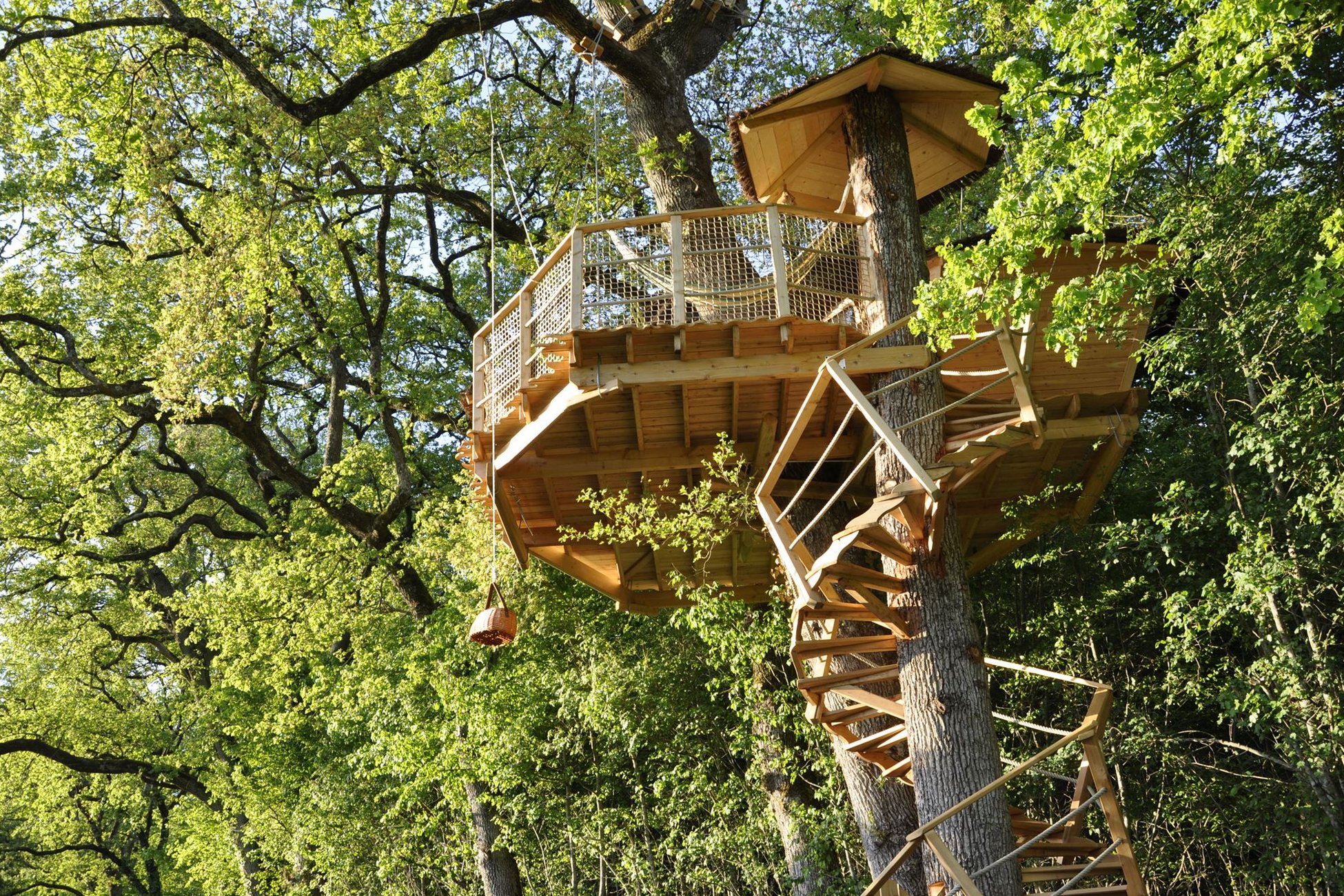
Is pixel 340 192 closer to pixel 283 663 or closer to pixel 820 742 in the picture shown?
pixel 283 663

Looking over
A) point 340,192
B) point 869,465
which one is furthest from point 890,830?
point 340,192

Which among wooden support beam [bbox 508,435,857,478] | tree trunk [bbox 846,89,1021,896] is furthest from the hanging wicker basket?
tree trunk [bbox 846,89,1021,896]

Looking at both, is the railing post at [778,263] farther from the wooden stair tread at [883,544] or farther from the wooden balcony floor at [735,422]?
the wooden stair tread at [883,544]

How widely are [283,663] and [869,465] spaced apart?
8.23 m

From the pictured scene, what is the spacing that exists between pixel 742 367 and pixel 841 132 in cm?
299

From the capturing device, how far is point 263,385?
599 inches

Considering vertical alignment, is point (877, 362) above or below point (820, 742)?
above

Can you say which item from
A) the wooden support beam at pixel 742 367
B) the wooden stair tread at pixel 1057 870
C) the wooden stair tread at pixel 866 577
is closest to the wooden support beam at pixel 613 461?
the wooden support beam at pixel 742 367

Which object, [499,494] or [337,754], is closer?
[499,494]

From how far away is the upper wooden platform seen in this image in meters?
8.09

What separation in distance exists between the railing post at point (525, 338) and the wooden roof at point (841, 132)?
233cm

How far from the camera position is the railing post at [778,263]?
7.98 m

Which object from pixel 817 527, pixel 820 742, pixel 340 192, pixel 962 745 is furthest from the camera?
pixel 340 192

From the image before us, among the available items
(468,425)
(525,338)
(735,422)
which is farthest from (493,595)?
(468,425)
